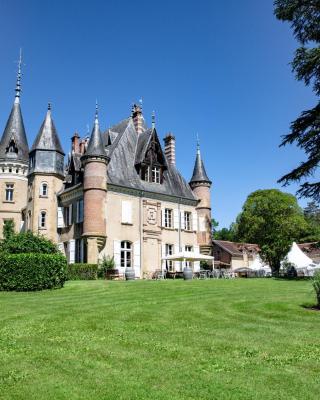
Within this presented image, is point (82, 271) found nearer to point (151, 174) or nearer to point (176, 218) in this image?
point (176, 218)

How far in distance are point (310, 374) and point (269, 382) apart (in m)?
0.80

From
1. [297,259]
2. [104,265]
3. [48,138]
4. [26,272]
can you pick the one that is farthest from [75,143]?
[297,259]

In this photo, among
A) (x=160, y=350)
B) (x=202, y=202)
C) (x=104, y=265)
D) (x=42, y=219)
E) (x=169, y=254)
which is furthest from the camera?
(x=202, y=202)

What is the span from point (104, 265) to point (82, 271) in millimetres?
2160

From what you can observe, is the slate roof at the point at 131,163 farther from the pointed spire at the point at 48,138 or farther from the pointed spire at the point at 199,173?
the pointed spire at the point at 48,138

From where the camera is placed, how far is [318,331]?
9289mm

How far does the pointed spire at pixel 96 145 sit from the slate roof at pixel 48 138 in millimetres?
4601

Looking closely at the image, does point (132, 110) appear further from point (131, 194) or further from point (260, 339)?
Answer: point (260, 339)

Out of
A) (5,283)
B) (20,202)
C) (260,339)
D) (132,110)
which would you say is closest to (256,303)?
(260,339)

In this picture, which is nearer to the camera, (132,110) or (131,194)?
(131,194)

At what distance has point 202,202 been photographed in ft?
115

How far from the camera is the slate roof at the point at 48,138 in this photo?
3272 centimetres

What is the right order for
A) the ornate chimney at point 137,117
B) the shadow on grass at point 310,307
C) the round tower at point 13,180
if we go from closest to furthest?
the shadow on grass at point 310,307 → the ornate chimney at point 137,117 → the round tower at point 13,180

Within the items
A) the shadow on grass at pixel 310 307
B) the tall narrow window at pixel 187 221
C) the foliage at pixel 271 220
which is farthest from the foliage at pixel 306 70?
the foliage at pixel 271 220
